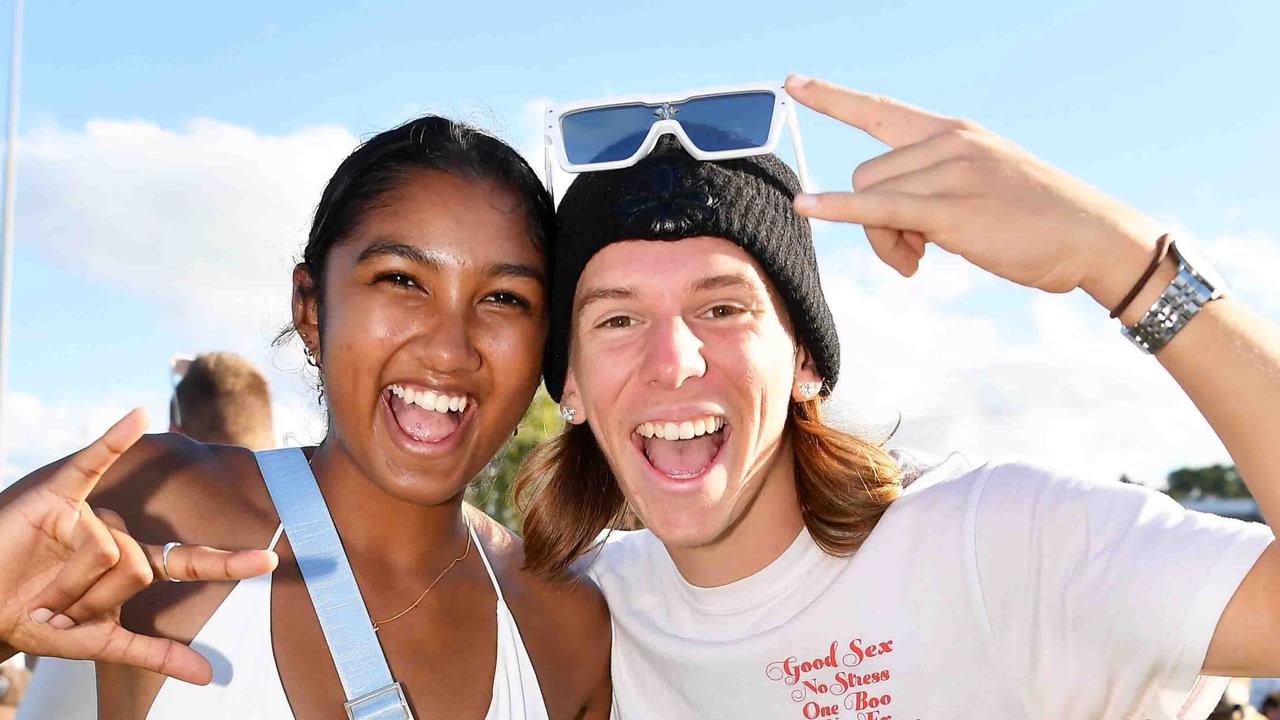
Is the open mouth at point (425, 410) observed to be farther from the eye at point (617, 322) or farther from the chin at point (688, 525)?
the chin at point (688, 525)

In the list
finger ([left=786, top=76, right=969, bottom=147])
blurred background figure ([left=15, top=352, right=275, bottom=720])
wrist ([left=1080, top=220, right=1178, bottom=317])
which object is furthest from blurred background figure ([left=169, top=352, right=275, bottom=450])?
wrist ([left=1080, top=220, right=1178, bottom=317])

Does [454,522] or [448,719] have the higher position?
[454,522]

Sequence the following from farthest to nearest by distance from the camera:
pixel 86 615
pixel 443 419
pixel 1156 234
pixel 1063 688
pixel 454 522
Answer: pixel 454 522 < pixel 443 419 < pixel 1063 688 < pixel 1156 234 < pixel 86 615

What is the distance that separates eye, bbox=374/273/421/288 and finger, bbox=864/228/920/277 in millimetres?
1383

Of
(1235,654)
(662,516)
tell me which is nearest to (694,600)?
(662,516)

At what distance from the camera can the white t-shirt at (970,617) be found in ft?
8.02

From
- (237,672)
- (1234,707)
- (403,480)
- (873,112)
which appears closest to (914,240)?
(873,112)

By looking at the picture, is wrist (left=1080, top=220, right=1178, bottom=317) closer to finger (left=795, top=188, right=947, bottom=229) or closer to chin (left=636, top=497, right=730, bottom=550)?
finger (left=795, top=188, right=947, bottom=229)

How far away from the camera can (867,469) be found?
3.29 m

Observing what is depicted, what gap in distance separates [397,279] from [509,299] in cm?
35

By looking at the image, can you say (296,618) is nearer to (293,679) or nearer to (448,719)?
(293,679)

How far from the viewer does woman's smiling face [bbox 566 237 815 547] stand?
311 centimetres

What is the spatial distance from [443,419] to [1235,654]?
2.14 metres

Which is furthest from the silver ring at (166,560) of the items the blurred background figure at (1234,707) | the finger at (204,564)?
the blurred background figure at (1234,707)
